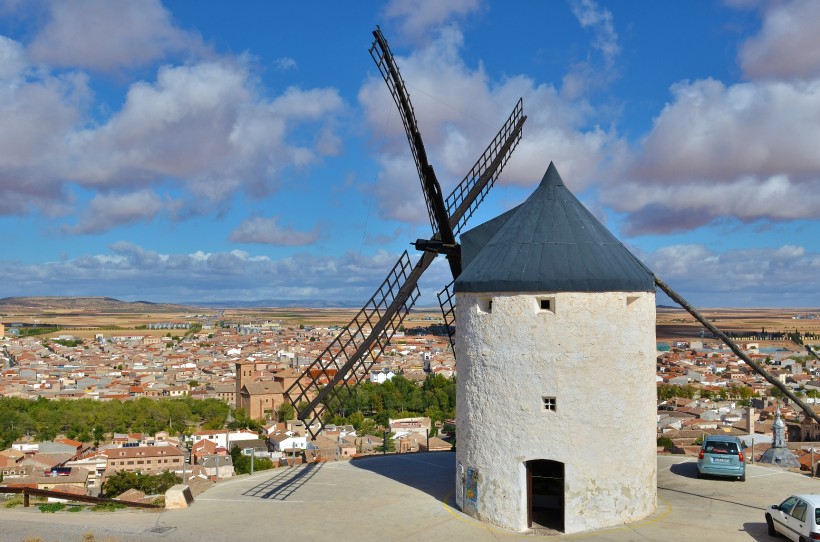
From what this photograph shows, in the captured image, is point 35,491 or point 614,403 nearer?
point 614,403

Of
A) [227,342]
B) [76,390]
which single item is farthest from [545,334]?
[227,342]

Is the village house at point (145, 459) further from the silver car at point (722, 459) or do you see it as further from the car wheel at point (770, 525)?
the car wheel at point (770, 525)

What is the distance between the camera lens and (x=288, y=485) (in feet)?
53.5

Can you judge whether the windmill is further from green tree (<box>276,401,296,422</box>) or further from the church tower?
the church tower

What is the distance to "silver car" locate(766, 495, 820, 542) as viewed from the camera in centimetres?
1083

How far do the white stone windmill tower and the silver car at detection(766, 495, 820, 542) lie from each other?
2125mm

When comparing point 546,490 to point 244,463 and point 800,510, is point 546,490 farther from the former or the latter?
point 244,463

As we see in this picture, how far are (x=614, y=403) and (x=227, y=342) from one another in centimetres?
18159

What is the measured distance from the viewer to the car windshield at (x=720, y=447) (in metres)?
16.5

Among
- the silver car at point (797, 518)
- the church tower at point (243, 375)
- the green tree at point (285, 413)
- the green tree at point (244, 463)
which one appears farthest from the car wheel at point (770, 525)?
the church tower at point (243, 375)

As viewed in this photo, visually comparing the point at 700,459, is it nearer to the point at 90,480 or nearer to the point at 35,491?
the point at 35,491

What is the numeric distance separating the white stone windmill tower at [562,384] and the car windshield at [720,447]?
3.71 meters

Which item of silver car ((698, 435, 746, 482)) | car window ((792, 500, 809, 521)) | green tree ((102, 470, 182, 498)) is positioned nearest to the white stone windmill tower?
car window ((792, 500, 809, 521))

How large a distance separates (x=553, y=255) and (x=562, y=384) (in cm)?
229
